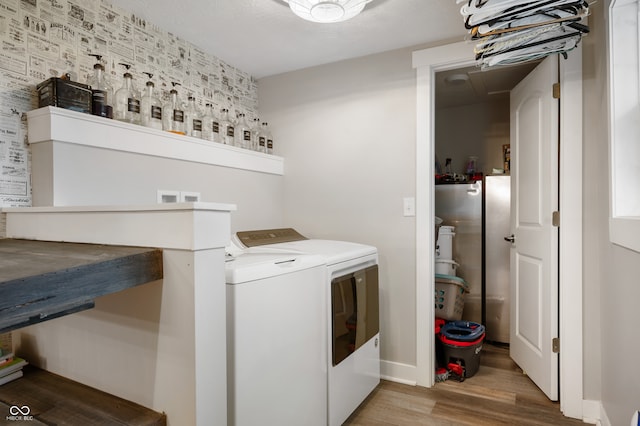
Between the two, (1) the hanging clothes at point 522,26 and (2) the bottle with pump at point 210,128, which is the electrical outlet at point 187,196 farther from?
(1) the hanging clothes at point 522,26

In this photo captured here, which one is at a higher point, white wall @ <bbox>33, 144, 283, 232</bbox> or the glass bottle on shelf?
the glass bottle on shelf

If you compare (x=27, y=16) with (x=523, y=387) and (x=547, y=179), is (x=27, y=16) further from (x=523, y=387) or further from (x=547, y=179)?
(x=523, y=387)

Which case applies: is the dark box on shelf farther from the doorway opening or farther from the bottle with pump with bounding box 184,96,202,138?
the doorway opening

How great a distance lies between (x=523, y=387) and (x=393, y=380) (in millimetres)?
805

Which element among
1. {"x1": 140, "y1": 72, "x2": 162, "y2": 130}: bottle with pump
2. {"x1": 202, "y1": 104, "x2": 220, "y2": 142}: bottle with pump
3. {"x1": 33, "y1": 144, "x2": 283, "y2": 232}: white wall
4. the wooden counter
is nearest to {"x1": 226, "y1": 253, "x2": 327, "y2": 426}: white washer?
the wooden counter

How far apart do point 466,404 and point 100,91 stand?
2.52 meters

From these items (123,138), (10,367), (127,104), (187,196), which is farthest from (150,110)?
(10,367)

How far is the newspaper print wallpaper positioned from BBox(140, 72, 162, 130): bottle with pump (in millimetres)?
106

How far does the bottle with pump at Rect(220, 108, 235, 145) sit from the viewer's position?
2422 millimetres

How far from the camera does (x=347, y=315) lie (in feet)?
6.24

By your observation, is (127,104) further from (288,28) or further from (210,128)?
(288,28)

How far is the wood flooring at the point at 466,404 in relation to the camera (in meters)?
1.96

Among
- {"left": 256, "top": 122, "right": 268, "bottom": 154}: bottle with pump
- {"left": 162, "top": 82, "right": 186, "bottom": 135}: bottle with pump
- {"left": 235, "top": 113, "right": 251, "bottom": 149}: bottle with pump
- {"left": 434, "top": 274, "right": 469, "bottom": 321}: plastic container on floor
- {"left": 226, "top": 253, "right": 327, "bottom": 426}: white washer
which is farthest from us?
{"left": 434, "top": 274, "right": 469, "bottom": 321}: plastic container on floor

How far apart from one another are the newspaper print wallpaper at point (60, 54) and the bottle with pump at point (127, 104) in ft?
0.35
